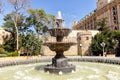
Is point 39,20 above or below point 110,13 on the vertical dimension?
below

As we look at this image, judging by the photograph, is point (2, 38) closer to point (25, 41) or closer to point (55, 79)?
point (25, 41)

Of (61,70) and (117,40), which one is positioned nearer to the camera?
(61,70)

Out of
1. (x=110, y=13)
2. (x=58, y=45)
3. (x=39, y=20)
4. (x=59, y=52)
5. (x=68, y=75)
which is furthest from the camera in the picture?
(x=110, y=13)

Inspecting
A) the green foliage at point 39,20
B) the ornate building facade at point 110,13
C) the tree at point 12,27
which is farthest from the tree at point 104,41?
the ornate building facade at point 110,13

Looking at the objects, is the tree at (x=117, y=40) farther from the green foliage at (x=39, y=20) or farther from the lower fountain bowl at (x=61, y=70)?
the lower fountain bowl at (x=61, y=70)

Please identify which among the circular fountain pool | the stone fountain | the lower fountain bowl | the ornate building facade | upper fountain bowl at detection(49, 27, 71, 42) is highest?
the ornate building facade

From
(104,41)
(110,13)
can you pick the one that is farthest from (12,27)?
(110,13)

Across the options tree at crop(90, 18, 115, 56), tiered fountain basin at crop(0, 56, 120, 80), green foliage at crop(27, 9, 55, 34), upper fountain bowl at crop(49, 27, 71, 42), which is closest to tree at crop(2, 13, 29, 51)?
green foliage at crop(27, 9, 55, 34)

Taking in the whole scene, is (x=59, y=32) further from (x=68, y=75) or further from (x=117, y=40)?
(x=117, y=40)

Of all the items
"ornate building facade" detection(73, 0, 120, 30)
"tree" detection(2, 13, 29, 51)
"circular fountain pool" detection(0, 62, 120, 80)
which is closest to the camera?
"circular fountain pool" detection(0, 62, 120, 80)

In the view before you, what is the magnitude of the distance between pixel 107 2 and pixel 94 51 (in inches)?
1072

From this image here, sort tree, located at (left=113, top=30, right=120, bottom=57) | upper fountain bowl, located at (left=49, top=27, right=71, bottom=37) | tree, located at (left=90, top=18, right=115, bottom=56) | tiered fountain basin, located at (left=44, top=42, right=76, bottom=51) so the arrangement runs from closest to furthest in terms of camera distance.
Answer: tiered fountain basin, located at (left=44, top=42, right=76, bottom=51) → upper fountain bowl, located at (left=49, top=27, right=71, bottom=37) → tree, located at (left=90, top=18, right=115, bottom=56) → tree, located at (left=113, top=30, right=120, bottom=57)

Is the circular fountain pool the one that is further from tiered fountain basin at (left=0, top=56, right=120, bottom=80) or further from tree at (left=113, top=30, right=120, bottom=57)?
tree at (left=113, top=30, right=120, bottom=57)

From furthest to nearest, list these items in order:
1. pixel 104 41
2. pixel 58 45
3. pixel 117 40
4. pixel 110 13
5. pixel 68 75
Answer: pixel 110 13
pixel 117 40
pixel 104 41
pixel 58 45
pixel 68 75
